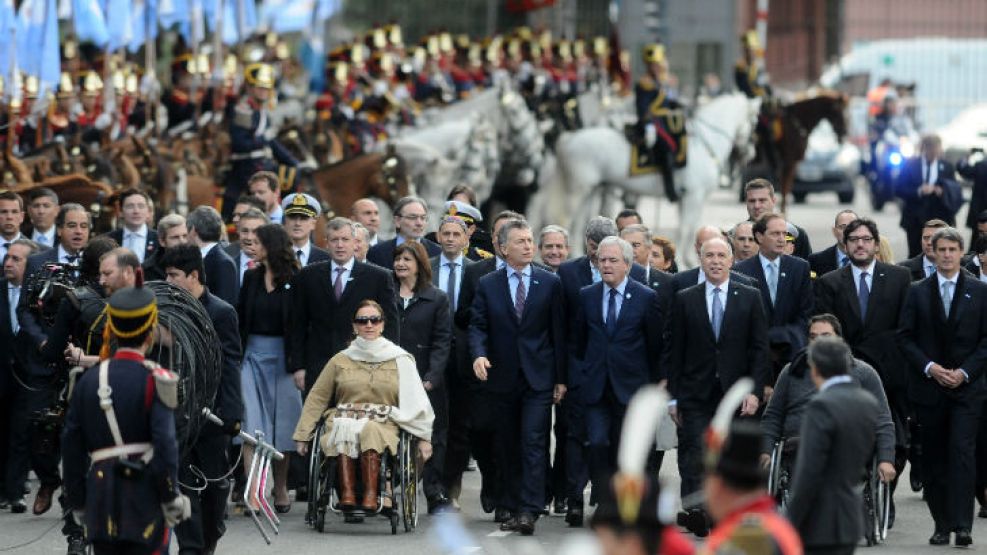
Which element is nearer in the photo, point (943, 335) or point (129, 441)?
point (129, 441)

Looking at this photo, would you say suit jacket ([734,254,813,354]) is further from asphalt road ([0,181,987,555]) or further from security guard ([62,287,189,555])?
security guard ([62,287,189,555])

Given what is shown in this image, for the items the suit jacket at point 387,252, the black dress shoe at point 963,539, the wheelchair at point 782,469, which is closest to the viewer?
the wheelchair at point 782,469

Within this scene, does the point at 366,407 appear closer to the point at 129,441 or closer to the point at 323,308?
the point at 323,308

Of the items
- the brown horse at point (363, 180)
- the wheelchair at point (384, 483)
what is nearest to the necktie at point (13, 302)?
the wheelchair at point (384, 483)

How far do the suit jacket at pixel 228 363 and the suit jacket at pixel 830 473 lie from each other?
3.71 metres

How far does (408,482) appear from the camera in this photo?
13391 mm

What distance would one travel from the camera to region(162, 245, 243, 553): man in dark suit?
11961 mm

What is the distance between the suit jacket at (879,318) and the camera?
14.3m

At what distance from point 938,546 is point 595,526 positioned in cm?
668

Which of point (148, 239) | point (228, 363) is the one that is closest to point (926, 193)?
point (148, 239)

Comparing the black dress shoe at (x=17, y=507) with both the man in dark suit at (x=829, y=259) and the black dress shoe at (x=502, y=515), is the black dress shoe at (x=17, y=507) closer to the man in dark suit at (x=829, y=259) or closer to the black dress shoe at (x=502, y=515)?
the black dress shoe at (x=502, y=515)

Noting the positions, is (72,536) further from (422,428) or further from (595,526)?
(595,526)

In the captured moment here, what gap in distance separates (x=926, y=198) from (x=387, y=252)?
9944 mm

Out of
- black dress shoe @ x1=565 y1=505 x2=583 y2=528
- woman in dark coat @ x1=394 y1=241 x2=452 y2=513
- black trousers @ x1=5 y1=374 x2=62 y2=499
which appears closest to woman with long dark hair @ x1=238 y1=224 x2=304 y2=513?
woman in dark coat @ x1=394 y1=241 x2=452 y2=513
